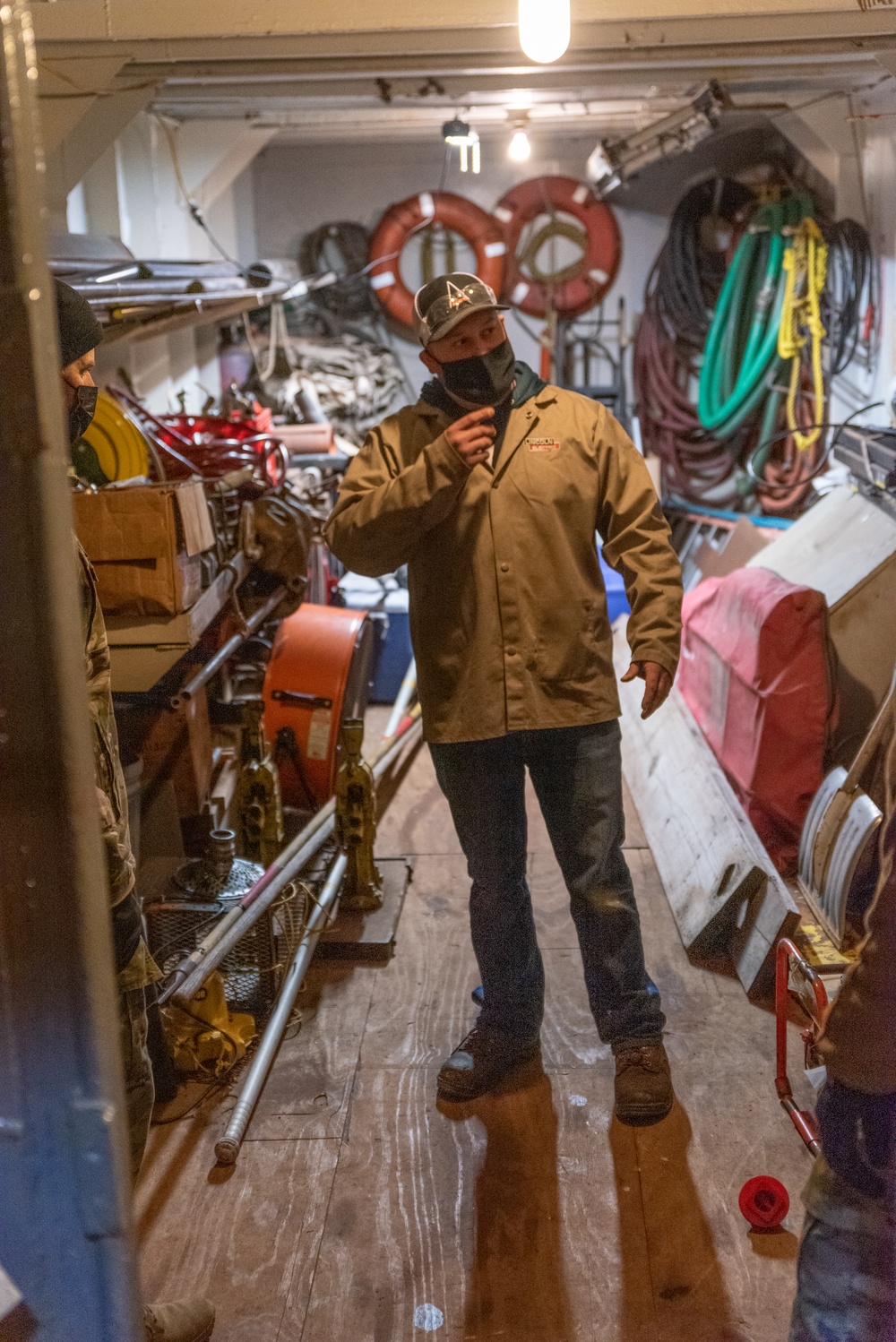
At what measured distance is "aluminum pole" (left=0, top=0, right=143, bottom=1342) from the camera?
2.67ft

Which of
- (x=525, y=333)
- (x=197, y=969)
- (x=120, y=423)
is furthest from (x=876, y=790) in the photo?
(x=525, y=333)

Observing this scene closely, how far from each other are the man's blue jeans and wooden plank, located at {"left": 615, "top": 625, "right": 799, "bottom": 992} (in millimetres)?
570

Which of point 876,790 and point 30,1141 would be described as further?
point 876,790

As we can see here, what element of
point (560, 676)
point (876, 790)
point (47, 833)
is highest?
point (47, 833)

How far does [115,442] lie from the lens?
3.93 m

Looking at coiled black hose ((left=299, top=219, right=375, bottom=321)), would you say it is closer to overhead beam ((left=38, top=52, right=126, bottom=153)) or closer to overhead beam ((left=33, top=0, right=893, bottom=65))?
overhead beam ((left=38, top=52, right=126, bottom=153))

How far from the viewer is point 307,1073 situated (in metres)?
2.89

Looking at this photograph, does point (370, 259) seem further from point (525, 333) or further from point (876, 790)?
point (876, 790)

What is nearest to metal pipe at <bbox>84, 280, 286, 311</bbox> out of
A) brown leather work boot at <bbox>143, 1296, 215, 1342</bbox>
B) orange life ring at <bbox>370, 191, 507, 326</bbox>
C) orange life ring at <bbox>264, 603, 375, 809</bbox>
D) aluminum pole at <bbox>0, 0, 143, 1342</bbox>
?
orange life ring at <bbox>264, 603, 375, 809</bbox>

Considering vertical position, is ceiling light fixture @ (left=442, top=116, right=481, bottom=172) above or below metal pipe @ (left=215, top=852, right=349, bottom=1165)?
above

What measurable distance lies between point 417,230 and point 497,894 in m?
7.86

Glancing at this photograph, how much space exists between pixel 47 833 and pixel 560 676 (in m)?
1.79

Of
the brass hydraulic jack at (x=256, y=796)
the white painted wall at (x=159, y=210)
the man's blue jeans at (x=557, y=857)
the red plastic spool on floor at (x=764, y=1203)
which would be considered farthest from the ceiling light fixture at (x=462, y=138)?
the red plastic spool on floor at (x=764, y=1203)

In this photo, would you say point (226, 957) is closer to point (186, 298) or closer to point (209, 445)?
point (209, 445)
